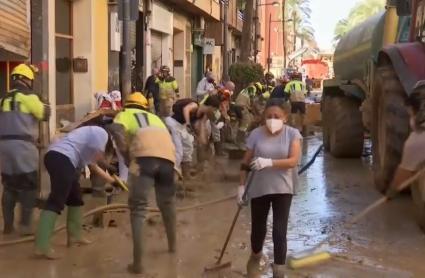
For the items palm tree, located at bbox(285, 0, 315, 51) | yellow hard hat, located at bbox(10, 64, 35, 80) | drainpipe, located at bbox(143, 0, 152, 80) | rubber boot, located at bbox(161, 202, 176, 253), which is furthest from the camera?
palm tree, located at bbox(285, 0, 315, 51)

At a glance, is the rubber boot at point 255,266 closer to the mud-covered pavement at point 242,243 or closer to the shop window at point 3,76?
the mud-covered pavement at point 242,243

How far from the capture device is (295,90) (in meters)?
19.8

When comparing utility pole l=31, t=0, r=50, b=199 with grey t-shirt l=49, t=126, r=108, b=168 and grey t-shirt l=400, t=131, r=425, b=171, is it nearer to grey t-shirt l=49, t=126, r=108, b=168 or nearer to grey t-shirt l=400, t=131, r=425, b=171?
grey t-shirt l=49, t=126, r=108, b=168

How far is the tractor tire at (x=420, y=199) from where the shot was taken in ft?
22.9

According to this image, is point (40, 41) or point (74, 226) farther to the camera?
point (40, 41)

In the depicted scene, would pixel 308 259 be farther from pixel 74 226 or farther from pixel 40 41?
pixel 40 41

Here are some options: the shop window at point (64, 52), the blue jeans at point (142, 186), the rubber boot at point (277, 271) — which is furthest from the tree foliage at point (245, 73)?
the rubber boot at point (277, 271)

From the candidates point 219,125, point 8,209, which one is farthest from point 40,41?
point 8,209

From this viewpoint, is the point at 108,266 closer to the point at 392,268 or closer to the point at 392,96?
the point at 392,268

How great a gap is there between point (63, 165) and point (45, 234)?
61cm

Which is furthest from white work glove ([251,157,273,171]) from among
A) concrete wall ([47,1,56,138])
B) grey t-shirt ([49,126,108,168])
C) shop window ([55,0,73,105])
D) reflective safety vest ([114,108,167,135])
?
shop window ([55,0,73,105])

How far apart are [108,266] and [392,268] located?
2380 millimetres

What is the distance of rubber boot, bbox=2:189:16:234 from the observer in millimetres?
7402

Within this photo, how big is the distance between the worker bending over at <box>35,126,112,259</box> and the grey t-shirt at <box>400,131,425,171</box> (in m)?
2.55
